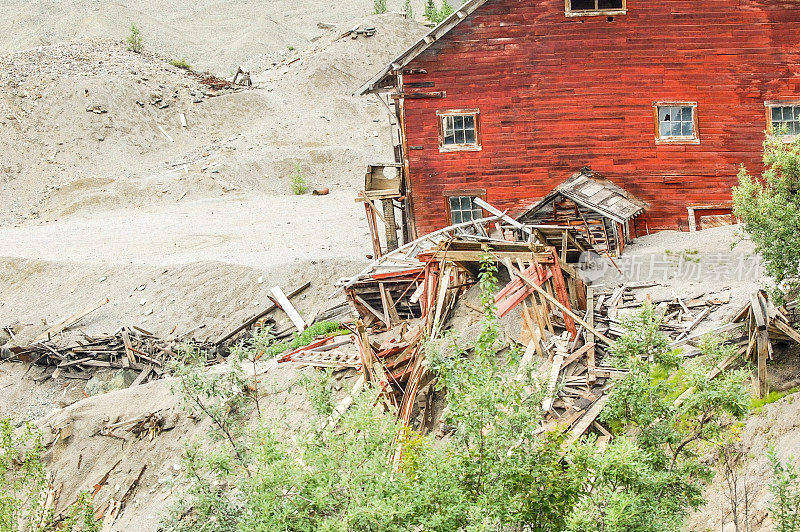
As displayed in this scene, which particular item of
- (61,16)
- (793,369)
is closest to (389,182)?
(793,369)

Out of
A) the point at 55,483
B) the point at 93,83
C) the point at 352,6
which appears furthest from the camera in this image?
the point at 352,6

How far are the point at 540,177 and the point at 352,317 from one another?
7.51 m

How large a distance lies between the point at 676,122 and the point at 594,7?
443 cm

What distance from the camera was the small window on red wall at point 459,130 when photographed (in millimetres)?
26375

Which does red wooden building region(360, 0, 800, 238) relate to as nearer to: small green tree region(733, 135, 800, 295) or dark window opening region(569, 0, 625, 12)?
dark window opening region(569, 0, 625, 12)

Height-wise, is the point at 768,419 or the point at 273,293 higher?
the point at 768,419

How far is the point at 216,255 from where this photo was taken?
33.8 meters

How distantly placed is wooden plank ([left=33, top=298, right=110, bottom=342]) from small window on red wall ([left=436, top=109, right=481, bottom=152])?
14.9 m

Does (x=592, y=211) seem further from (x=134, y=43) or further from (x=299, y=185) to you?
(x=134, y=43)

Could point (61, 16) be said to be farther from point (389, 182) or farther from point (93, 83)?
point (389, 182)

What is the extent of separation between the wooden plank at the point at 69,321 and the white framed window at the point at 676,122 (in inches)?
835

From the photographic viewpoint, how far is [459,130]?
1045 inches

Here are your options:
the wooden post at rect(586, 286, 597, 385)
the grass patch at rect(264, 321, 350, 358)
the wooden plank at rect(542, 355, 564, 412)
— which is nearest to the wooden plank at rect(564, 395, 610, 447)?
the wooden plank at rect(542, 355, 564, 412)

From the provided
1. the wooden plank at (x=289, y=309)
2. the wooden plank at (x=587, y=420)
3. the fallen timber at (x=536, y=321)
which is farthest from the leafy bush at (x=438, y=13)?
the wooden plank at (x=587, y=420)
